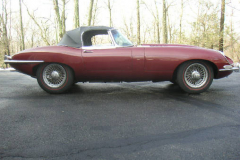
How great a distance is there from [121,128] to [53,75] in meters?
2.39

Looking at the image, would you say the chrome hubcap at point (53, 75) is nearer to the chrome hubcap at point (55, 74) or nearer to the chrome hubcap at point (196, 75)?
the chrome hubcap at point (55, 74)

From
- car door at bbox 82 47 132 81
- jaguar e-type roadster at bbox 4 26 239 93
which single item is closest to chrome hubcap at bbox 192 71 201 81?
jaguar e-type roadster at bbox 4 26 239 93

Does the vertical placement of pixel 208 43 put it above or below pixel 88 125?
above

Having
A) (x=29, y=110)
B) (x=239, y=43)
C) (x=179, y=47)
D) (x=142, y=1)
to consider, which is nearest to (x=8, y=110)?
(x=29, y=110)

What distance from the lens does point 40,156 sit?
1.51m

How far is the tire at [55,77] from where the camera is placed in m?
3.86

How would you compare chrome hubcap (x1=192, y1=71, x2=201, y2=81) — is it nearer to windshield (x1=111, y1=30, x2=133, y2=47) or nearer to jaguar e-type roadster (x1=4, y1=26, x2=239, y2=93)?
jaguar e-type roadster (x1=4, y1=26, x2=239, y2=93)

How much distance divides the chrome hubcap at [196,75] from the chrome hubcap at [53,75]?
8.55ft

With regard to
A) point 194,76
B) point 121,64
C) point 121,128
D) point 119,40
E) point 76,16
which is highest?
point 76,16

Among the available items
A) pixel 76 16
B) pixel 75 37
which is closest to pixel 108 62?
pixel 75 37

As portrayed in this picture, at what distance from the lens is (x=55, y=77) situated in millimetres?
3867

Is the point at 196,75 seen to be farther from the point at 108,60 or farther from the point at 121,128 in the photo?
the point at 121,128

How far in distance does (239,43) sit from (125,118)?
53.4 ft

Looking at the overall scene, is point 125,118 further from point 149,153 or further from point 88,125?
point 149,153
